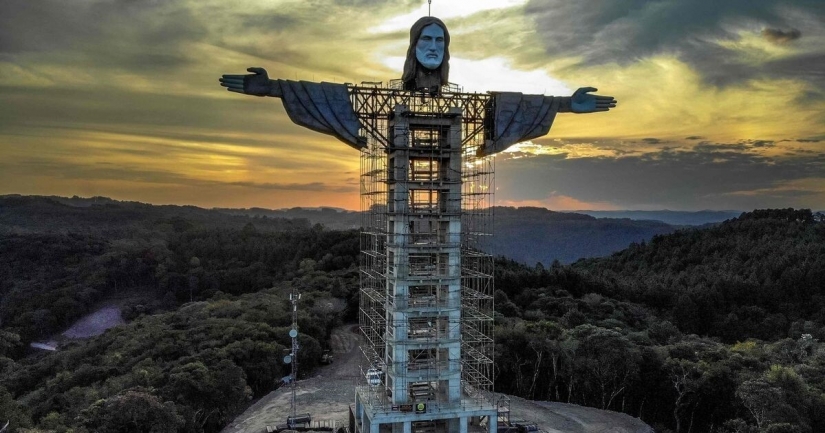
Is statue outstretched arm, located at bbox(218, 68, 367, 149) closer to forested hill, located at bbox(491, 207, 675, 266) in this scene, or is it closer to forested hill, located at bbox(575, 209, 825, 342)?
forested hill, located at bbox(575, 209, 825, 342)

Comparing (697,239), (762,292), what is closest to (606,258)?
(697,239)

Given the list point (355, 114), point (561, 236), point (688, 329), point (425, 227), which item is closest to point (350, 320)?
point (425, 227)

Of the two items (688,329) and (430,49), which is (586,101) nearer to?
(430,49)

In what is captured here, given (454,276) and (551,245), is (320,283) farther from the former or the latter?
(551,245)

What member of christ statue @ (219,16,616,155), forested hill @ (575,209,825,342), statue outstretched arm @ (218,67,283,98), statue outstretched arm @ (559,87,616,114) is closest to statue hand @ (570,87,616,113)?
statue outstretched arm @ (559,87,616,114)

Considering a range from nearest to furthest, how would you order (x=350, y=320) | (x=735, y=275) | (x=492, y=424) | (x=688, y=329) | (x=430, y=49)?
(x=492, y=424)
(x=430, y=49)
(x=350, y=320)
(x=688, y=329)
(x=735, y=275)

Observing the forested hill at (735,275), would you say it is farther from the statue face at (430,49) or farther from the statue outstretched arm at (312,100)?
the statue outstretched arm at (312,100)
